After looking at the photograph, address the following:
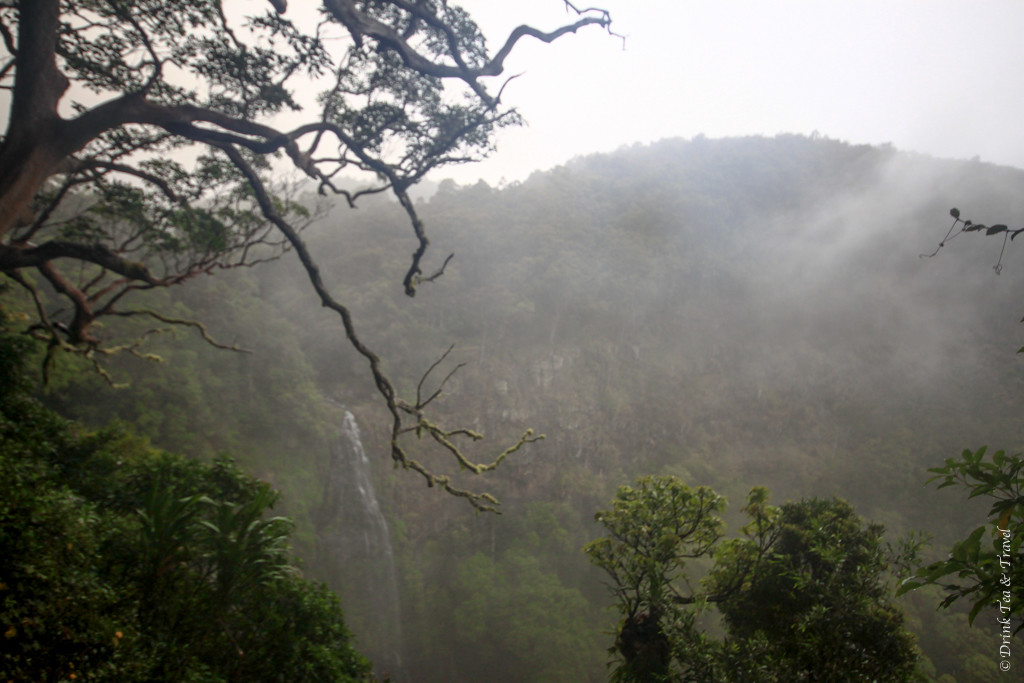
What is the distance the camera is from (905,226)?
26.2 m

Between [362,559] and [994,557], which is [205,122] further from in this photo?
[362,559]

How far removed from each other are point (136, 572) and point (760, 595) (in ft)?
19.8

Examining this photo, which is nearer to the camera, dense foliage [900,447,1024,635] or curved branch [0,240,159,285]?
dense foliage [900,447,1024,635]

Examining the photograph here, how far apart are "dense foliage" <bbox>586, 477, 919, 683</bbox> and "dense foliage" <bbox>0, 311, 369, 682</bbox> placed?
3137 mm

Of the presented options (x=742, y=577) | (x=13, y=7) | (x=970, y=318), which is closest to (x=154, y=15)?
(x=13, y=7)

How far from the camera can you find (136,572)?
11.8ft

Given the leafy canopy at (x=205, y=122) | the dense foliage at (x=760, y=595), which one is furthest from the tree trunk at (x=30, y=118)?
the dense foliage at (x=760, y=595)

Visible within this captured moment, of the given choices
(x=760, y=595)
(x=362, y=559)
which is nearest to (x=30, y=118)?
(x=760, y=595)

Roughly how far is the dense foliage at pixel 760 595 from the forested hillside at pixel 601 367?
12.2 feet

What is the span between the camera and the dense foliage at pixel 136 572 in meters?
2.51

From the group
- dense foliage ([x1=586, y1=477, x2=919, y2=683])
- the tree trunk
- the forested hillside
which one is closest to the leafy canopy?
the tree trunk

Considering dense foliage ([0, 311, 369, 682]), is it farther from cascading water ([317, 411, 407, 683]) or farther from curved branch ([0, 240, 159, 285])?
cascading water ([317, 411, 407, 683])

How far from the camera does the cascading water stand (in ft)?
41.6

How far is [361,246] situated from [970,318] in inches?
1093
